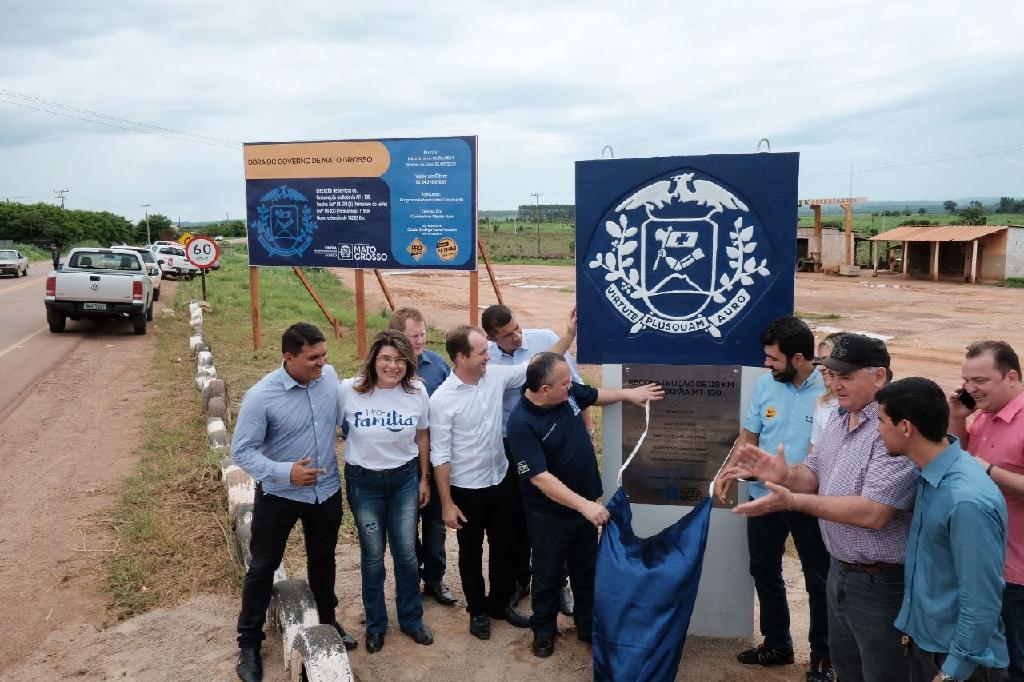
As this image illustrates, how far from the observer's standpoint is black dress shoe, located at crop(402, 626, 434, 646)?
4.41 meters

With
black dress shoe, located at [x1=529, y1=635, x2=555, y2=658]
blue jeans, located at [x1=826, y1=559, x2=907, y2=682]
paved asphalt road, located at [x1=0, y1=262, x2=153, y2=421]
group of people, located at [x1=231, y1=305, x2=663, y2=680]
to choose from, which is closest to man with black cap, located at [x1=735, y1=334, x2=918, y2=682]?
blue jeans, located at [x1=826, y1=559, x2=907, y2=682]

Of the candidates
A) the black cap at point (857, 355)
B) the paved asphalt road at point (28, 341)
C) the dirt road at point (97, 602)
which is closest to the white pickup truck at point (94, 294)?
the paved asphalt road at point (28, 341)

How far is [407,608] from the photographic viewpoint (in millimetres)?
4449

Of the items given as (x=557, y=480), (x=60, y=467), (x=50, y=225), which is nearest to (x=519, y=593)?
(x=557, y=480)

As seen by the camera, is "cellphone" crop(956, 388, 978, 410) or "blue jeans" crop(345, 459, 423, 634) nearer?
"cellphone" crop(956, 388, 978, 410)

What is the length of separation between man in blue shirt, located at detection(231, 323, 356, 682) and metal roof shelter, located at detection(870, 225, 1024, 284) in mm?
30421

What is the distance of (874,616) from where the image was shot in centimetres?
294

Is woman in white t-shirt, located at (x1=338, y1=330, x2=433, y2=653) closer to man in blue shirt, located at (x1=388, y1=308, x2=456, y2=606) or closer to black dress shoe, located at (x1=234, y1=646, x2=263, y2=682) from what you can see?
man in blue shirt, located at (x1=388, y1=308, x2=456, y2=606)

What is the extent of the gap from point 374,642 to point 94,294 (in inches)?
521

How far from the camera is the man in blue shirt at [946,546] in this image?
8.13ft

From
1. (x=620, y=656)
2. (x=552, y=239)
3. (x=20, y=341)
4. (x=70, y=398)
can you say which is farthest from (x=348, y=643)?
(x=552, y=239)

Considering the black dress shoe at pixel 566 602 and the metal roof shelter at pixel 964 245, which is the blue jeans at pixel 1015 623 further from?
the metal roof shelter at pixel 964 245

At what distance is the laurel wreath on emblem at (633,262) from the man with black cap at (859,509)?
0.93m

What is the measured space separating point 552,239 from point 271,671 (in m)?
66.9
